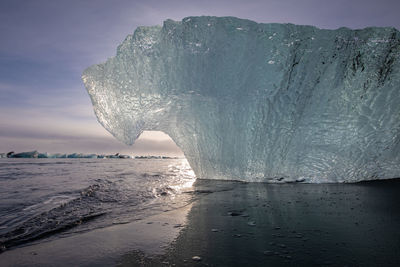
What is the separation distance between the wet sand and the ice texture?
336 cm

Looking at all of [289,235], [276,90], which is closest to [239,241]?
[289,235]

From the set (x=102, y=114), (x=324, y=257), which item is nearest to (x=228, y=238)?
(x=324, y=257)

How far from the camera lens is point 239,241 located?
1965mm

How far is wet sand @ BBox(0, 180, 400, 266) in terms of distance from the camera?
1.61m

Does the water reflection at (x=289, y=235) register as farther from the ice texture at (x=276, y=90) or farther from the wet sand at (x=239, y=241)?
the ice texture at (x=276, y=90)

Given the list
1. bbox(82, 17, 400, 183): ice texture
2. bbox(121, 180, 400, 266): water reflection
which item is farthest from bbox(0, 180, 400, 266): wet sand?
bbox(82, 17, 400, 183): ice texture

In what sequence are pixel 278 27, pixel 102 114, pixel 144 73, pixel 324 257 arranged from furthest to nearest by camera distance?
1. pixel 102 114
2. pixel 144 73
3. pixel 278 27
4. pixel 324 257

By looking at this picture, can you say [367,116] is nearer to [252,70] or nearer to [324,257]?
[252,70]

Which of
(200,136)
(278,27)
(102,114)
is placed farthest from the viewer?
(102,114)

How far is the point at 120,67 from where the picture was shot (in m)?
6.80

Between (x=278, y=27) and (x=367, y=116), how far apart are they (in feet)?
10.1

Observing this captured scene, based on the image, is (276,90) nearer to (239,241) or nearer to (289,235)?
(289,235)

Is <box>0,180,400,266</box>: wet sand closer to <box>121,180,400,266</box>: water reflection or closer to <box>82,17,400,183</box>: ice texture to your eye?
<box>121,180,400,266</box>: water reflection

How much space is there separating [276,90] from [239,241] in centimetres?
478
